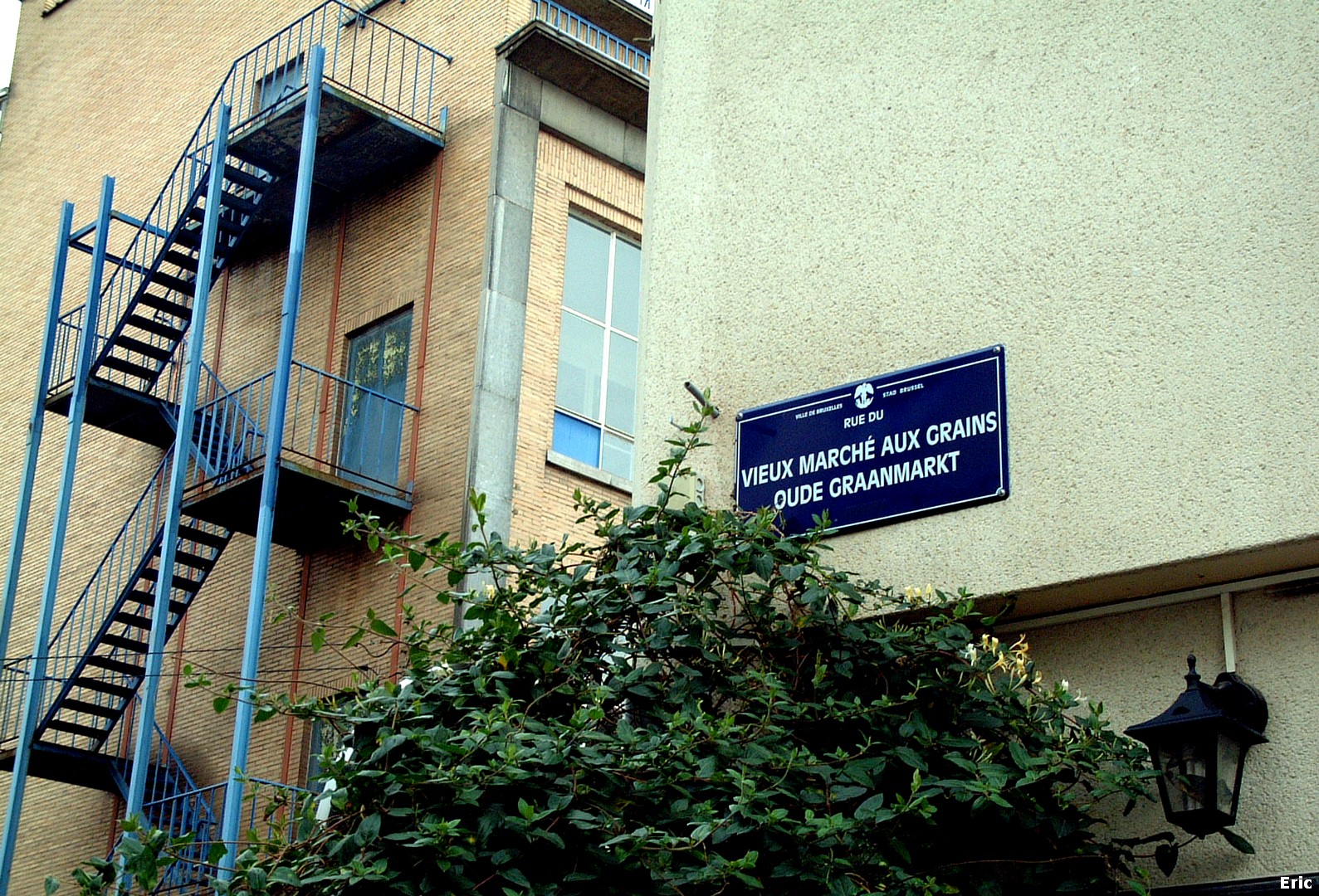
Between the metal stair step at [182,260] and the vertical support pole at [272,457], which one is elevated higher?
the metal stair step at [182,260]

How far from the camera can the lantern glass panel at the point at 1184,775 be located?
20.5ft

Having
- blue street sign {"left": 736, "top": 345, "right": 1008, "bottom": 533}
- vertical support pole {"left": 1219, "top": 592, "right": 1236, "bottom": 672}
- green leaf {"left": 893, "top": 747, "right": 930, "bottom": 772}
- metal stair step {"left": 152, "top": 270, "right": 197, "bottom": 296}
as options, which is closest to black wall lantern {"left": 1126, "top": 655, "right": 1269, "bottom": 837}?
vertical support pole {"left": 1219, "top": 592, "right": 1236, "bottom": 672}

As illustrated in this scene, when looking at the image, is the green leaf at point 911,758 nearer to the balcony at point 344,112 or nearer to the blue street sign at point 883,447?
the blue street sign at point 883,447

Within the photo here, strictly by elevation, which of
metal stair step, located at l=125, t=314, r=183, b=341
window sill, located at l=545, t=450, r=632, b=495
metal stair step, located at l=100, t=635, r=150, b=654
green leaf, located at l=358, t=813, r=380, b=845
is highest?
metal stair step, located at l=125, t=314, r=183, b=341

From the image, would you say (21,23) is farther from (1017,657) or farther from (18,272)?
(1017,657)

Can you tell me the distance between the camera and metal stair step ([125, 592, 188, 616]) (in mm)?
16406

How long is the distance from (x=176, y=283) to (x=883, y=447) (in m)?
11.3

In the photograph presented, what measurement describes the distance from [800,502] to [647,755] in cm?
204

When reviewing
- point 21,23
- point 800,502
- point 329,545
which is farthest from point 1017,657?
point 21,23

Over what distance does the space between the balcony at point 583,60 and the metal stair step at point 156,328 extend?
423 centimetres

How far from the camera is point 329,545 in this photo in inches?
654

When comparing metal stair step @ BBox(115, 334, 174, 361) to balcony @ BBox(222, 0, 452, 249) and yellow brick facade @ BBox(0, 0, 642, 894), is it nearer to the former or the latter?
yellow brick facade @ BBox(0, 0, 642, 894)

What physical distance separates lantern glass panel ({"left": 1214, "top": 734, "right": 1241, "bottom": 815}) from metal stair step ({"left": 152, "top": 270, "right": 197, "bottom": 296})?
13234mm

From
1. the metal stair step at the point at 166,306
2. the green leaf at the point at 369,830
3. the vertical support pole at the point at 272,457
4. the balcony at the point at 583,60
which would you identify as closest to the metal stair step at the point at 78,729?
the vertical support pole at the point at 272,457
